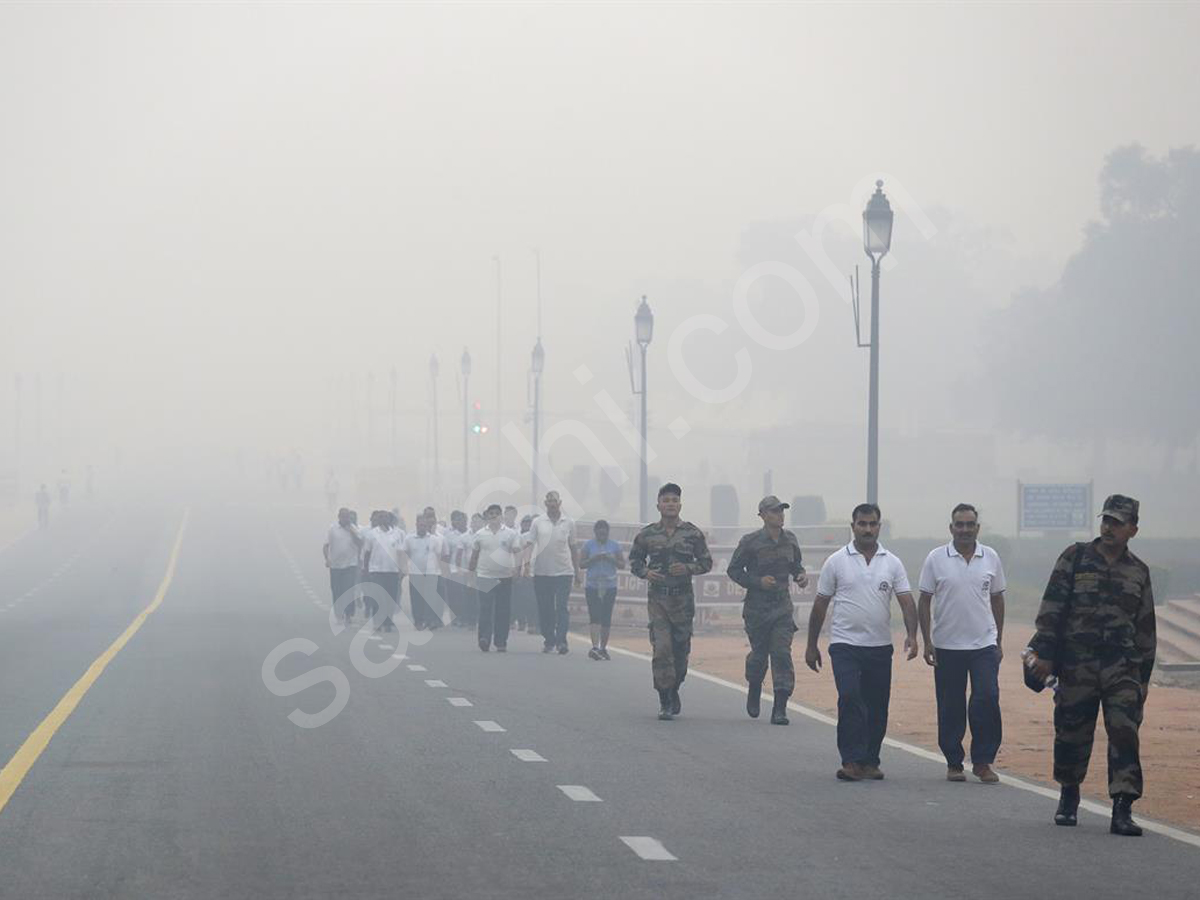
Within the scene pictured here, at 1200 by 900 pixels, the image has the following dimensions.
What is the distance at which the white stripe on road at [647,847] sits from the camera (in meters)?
9.78

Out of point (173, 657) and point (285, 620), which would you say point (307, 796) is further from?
point (285, 620)

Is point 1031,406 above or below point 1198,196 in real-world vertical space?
below

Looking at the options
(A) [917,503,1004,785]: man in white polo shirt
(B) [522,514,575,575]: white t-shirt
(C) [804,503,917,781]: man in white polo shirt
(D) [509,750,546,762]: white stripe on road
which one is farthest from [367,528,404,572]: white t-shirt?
(A) [917,503,1004,785]: man in white polo shirt

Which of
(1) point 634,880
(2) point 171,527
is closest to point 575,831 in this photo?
(1) point 634,880

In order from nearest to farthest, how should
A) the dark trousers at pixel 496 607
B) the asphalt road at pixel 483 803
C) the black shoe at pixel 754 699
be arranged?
the asphalt road at pixel 483 803 < the black shoe at pixel 754 699 < the dark trousers at pixel 496 607

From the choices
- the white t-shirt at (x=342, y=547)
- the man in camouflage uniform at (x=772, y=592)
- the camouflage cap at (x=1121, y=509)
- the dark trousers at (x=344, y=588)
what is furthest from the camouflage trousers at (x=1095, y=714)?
the white t-shirt at (x=342, y=547)

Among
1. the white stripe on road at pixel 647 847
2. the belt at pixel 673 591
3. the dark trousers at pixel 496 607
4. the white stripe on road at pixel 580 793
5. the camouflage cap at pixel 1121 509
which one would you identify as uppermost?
the camouflage cap at pixel 1121 509

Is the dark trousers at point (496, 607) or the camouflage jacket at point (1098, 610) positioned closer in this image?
the camouflage jacket at point (1098, 610)

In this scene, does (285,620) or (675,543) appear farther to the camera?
(285,620)

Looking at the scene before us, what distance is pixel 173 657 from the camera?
24.5 m

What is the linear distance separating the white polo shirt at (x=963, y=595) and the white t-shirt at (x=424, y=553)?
689 inches

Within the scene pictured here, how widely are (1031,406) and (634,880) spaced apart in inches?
2930

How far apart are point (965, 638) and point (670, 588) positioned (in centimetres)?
426

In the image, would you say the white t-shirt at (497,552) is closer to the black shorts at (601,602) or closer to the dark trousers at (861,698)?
the black shorts at (601,602)
